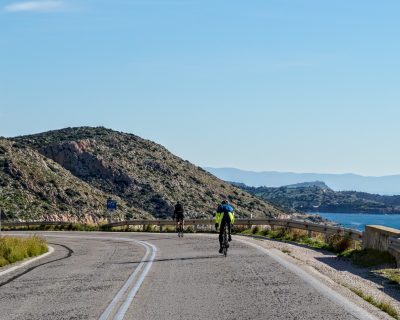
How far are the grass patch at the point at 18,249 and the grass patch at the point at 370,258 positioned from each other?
9524 millimetres

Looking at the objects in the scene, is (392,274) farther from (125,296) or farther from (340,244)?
(340,244)

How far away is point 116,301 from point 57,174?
245 feet

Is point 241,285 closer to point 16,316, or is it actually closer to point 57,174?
point 16,316

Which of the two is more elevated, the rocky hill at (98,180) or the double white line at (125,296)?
the rocky hill at (98,180)

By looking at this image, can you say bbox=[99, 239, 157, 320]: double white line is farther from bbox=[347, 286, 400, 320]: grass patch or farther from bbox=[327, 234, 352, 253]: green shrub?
bbox=[327, 234, 352, 253]: green shrub

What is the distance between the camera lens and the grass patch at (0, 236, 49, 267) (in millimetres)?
20614

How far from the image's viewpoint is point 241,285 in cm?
1375

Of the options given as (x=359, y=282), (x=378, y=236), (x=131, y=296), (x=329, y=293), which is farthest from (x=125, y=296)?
(x=378, y=236)

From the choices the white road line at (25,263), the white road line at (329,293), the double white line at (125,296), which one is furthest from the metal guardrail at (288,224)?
the white road line at (25,263)

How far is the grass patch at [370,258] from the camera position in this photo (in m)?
19.6

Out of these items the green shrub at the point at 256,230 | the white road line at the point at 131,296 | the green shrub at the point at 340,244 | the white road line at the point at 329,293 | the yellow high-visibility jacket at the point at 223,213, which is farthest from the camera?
the green shrub at the point at 256,230

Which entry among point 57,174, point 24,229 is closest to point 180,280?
point 24,229

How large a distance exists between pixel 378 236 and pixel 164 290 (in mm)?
9824

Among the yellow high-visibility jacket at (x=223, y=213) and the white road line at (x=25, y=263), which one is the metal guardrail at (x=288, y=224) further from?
the white road line at (x=25, y=263)
